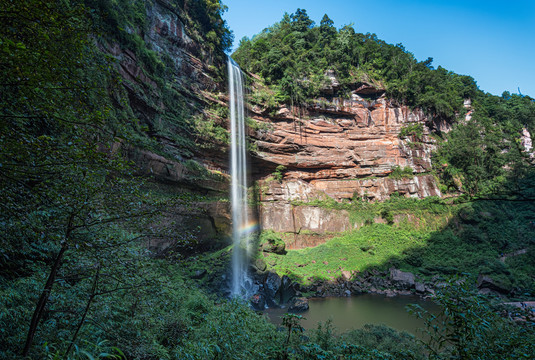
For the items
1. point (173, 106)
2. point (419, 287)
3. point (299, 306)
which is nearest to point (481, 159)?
point (419, 287)

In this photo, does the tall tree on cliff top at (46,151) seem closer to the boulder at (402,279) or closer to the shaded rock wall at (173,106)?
the shaded rock wall at (173,106)

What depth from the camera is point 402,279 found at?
1630 centimetres

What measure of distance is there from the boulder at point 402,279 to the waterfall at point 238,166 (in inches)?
398

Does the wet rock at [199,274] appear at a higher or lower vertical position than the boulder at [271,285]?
higher

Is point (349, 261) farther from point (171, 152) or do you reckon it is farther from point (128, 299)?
point (128, 299)

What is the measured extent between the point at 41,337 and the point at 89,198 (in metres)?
1.84

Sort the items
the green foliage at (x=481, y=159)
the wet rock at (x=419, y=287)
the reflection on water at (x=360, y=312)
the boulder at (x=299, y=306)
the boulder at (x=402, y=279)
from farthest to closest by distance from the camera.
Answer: the green foliage at (x=481, y=159), the boulder at (x=402, y=279), the wet rock at (x=419, y=287), the boulder at (x=299, y=306), the reflection on water at (x=360, y=312)

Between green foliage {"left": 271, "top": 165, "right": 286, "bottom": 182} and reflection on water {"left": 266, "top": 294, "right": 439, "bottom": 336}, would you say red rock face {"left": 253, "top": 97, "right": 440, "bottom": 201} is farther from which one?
reflection on water {"left": 266, "top": 294, "right": 439, "bottom": 336}

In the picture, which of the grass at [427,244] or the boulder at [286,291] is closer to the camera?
the boulder at [286,291]

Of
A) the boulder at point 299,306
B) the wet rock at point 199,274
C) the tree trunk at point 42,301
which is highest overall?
the tree trunk at point 42,301

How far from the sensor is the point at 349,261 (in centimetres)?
1895

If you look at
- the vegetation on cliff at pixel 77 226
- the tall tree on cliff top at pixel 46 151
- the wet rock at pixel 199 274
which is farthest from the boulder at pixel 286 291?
the tall tree on cliff top at pixel 46 151

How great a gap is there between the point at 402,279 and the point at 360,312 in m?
6.37

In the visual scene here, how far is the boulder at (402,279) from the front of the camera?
52.2ft
